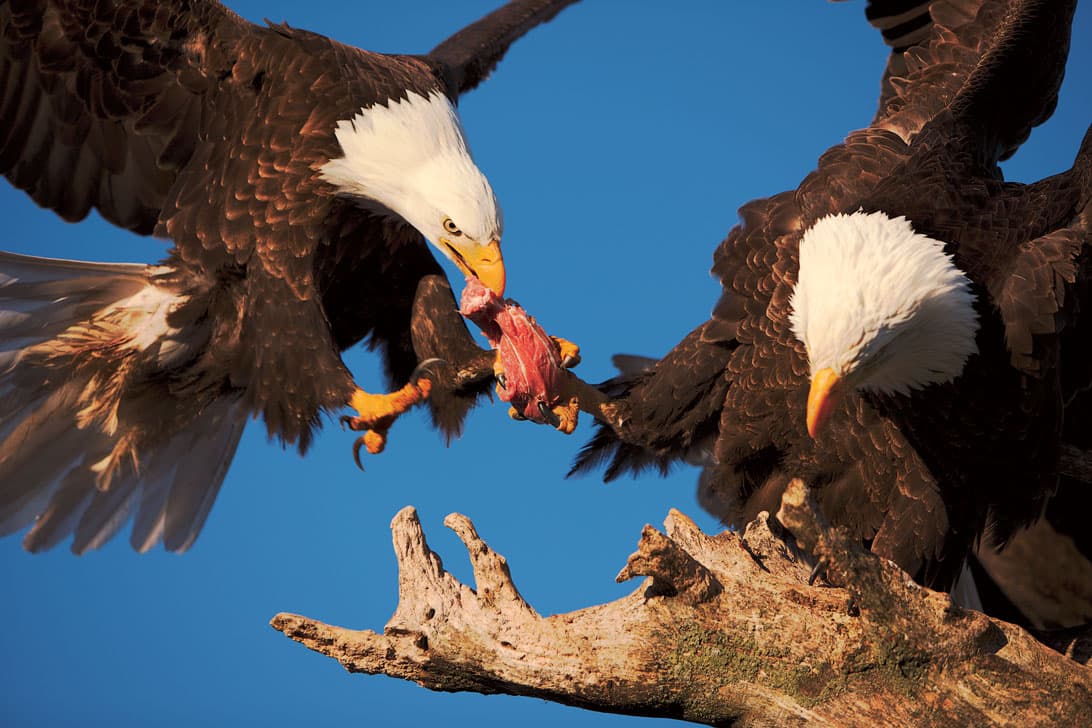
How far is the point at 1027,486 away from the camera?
3.59m

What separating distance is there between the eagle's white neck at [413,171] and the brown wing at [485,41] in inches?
19.5

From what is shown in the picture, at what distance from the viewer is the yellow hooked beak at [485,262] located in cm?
362

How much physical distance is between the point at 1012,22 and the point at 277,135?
2.15m

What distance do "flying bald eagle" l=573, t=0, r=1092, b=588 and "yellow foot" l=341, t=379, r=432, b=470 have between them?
1.87 feet

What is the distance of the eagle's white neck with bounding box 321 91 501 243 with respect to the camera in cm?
365

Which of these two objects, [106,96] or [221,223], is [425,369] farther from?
[106,96]

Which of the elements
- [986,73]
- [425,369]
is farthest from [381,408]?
[986,73]

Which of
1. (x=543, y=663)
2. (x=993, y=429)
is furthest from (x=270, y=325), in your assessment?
(x=993, y=429)

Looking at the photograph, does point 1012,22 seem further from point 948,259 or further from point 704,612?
point 704,612

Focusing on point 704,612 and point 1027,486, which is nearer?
point 704,612

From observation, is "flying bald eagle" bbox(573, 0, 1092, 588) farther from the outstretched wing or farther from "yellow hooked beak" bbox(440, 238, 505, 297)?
"yellow hooked beak" bbox(440, 238, 505, 297)

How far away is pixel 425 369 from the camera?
3.97 meters

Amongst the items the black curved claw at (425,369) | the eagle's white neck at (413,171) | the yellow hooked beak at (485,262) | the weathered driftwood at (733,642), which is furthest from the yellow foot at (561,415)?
the weathered driftwood at (733,642)

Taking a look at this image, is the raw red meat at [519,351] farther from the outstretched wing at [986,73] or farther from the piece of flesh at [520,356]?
the outstretched wing at [986,73]
